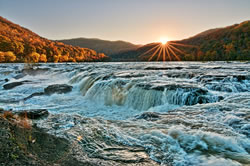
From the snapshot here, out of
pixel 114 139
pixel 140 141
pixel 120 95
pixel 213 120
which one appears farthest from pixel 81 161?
pixel 120 95

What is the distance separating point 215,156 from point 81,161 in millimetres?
3252

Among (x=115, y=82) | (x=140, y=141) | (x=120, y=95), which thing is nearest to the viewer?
(x=140, y=141)

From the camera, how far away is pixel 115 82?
534 inches

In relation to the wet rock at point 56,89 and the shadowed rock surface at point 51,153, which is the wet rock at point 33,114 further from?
the wet rock at point 56,89

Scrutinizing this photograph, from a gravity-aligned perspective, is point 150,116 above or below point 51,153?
below

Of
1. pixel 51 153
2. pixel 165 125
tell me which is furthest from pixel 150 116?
pixel 51 153

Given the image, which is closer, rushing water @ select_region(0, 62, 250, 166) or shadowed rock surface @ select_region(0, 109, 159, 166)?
shadowed rock surface @ select_region(0, 109, 159, 166)

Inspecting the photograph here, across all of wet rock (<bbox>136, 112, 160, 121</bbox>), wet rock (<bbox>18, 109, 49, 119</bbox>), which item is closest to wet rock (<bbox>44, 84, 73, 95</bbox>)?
wet rock (<bbox>18, 109, 49, 119</bbox>)

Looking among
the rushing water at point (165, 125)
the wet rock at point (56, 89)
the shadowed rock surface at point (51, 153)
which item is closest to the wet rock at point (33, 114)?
the rushing water at point (165, 125)

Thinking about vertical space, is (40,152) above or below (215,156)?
above

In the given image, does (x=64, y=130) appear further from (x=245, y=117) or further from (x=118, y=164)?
(x=245, y=117)

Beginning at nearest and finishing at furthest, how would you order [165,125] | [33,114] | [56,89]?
1. [165,125]
2. [33,114]
3. [56,89]

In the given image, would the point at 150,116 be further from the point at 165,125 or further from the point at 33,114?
the point at 33,114

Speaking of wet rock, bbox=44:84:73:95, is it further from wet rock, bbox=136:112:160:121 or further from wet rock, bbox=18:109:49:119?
wet rock, bbox=136:112:160:121
